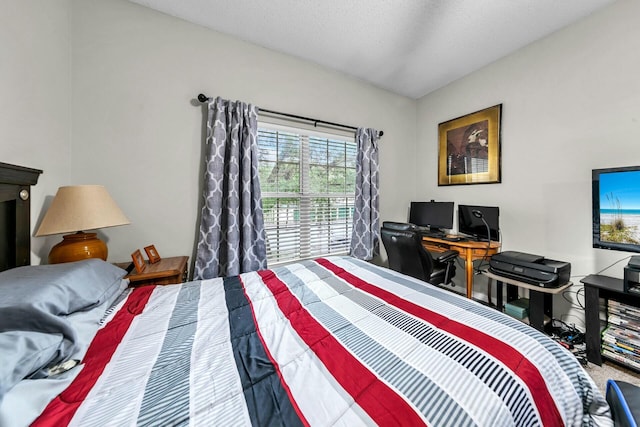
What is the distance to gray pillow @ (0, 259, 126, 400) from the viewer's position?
607mm

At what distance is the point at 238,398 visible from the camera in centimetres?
61

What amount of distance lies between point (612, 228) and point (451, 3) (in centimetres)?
202

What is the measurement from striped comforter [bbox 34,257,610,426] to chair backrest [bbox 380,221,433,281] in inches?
35.6

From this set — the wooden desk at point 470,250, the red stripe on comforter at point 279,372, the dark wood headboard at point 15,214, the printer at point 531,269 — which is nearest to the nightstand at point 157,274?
the dark wood headboard at point 15,214

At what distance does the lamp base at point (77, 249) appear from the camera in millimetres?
1367

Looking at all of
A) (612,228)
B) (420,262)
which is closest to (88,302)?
(420,262)

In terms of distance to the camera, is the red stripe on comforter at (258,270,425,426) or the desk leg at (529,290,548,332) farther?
the desk leg at (529,290,548,332)

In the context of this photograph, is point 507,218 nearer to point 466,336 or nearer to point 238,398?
point 466,336

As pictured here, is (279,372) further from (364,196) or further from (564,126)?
(564,126)

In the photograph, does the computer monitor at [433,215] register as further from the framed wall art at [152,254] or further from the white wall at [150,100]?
the framed wall art at [152,254]

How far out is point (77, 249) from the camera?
1392mm

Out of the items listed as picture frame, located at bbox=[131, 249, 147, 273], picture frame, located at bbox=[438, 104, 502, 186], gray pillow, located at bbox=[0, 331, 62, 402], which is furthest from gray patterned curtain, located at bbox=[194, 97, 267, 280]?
picture frame, located at bbox=[438, 104, 502, 186]

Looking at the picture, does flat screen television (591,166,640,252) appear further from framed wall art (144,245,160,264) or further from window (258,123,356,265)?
framed wall art (144,245,160,264)

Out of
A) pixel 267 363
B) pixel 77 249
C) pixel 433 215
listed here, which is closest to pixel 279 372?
pixel 267 363
